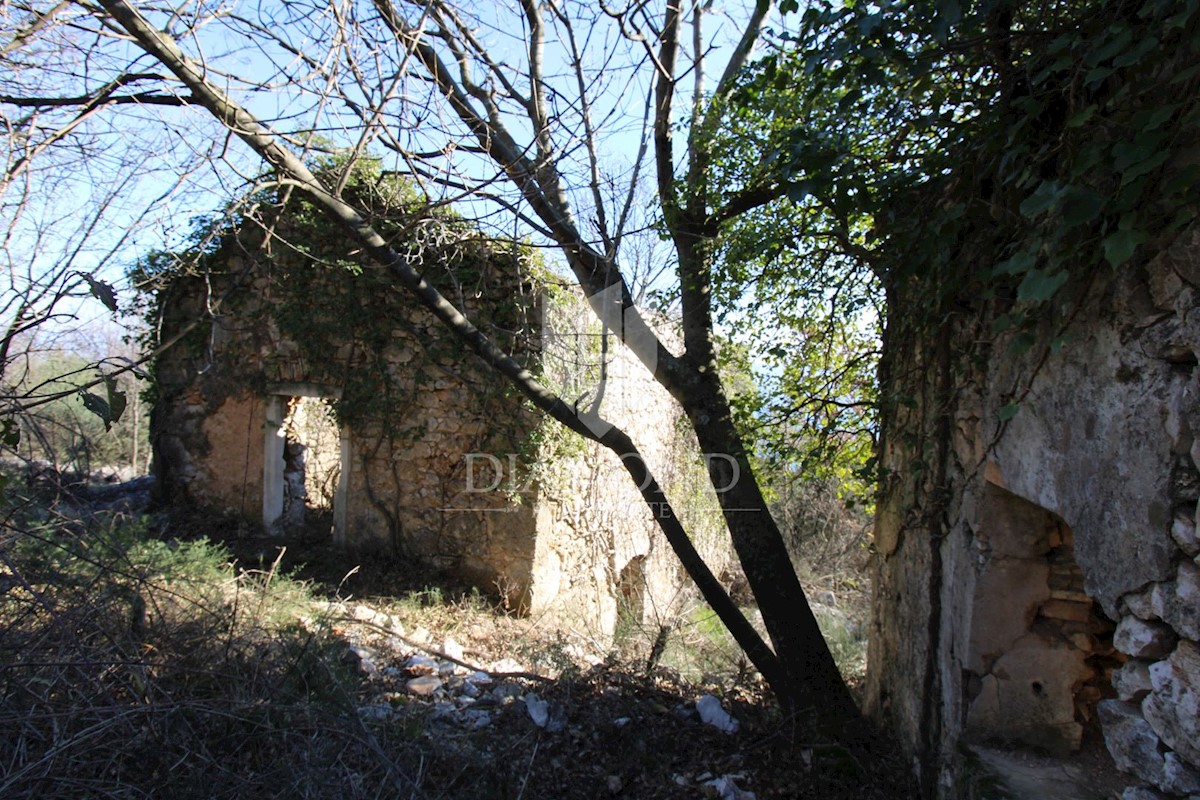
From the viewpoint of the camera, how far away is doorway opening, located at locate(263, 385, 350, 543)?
6801 mm

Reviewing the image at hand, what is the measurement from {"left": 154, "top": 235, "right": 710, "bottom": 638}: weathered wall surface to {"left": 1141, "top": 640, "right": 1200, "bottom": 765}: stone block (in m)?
4.25

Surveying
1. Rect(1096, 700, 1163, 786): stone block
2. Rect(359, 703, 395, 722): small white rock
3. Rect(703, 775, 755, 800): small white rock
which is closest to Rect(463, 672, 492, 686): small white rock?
Rect(359, 703, 395, 722): small white rock

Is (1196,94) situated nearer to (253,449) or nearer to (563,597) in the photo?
(563,597)

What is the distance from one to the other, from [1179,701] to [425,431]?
18.1ft

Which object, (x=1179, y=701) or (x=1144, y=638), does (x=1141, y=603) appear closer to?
(x=1144, y=638)

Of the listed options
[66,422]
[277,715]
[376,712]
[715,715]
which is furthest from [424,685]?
[66,422]

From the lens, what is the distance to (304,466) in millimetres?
7969

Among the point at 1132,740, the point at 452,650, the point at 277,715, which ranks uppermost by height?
the point at 1132,740

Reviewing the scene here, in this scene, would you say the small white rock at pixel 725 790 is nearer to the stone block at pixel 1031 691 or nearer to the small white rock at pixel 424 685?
the stone block at pixel 1031 691

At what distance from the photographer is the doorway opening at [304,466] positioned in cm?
680

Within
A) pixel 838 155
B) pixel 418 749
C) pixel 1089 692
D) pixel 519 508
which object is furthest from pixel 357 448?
pixel 1089 692

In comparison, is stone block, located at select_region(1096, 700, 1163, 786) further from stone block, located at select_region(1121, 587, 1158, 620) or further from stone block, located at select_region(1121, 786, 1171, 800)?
stone block, located at select_region(1121, 587, 1158, 620)

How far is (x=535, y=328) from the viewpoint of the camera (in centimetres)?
606

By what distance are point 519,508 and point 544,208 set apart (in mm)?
3042
